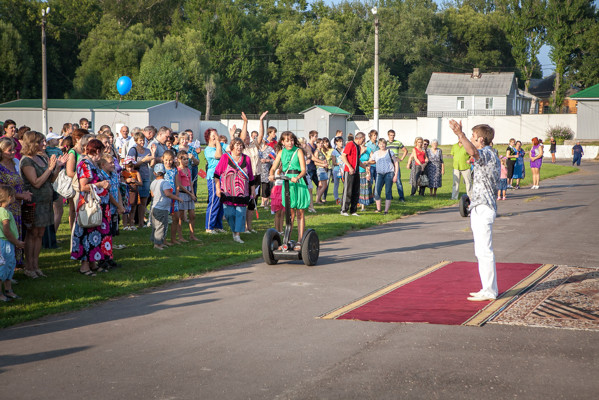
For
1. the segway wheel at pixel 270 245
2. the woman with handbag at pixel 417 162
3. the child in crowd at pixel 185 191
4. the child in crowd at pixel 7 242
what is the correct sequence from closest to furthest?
the child in crowd at pixel 7 242 → the segway wheel at pixel 270 245 → the child in crowd at pixel 185 191 → the woman with handbag at pixel 417 162

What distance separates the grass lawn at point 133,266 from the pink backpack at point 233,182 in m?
0.96

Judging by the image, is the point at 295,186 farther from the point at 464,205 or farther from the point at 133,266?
the point at 464,205

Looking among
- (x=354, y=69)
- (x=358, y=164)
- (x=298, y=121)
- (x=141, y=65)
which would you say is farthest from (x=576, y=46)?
(x=358, y=164)

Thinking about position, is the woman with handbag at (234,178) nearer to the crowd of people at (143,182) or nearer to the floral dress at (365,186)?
the crowd of people at (143,182)

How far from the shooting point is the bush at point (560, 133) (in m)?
59.8

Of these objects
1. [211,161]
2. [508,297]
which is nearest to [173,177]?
[211,161]

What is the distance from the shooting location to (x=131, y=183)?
13.2m

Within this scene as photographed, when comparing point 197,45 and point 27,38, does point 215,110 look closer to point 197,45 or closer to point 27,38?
point 197,45

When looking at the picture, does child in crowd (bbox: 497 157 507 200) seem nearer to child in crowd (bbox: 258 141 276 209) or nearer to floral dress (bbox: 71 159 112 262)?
child in crowd (bbox: 258 141 276 209)

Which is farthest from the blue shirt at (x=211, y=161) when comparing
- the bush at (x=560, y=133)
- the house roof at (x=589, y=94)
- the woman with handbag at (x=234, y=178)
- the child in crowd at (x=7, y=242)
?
the house roof at (x=589, y=94)

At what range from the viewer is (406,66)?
98000 millimetres

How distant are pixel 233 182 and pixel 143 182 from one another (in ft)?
7.53

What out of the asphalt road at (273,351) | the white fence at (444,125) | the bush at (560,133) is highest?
the white fence at (444,125)

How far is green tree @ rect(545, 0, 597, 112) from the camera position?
78.7 meters
